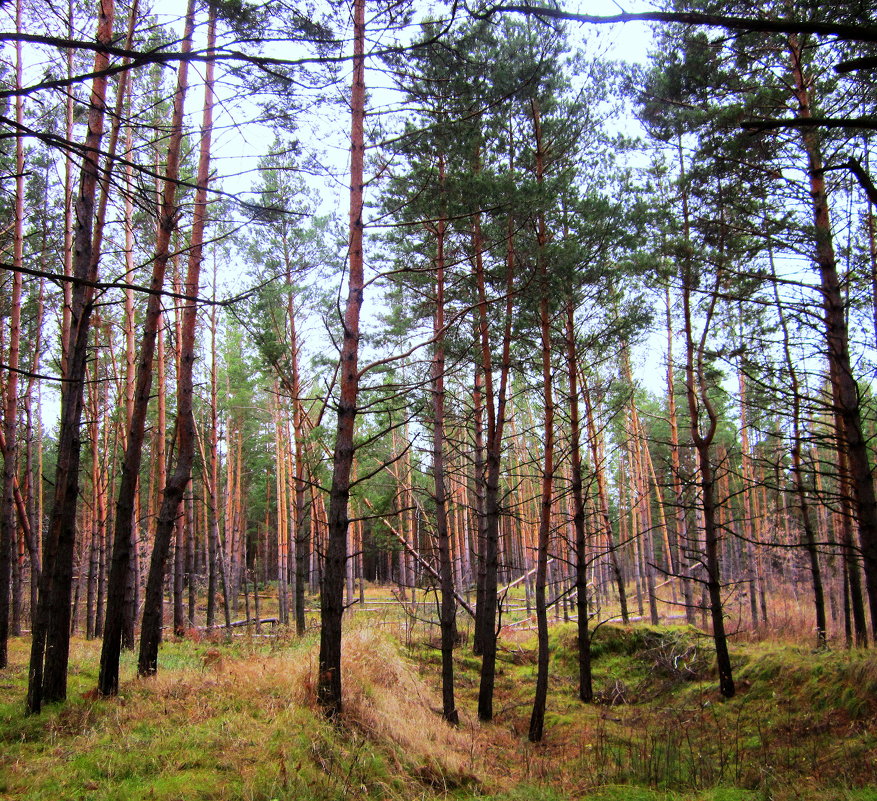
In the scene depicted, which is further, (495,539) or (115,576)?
(495,539)

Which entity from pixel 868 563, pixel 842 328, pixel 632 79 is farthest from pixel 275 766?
pixel 632 79

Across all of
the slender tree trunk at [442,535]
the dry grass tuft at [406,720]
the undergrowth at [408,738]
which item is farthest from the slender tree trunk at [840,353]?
the dry grass tuft at [406,720]

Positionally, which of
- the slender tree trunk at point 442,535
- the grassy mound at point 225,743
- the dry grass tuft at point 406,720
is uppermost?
the slender tree trunk at point 442,535

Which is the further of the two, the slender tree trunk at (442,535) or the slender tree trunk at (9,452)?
the slender tree trunk at (9,452)

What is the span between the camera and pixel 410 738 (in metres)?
6.19

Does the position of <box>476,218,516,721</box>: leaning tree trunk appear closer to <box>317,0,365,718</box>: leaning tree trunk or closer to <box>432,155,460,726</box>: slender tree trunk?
<box>432,155,460,726</box>: slender tree trunk

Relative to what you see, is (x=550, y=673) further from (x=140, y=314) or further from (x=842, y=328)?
(x=140, y=314)

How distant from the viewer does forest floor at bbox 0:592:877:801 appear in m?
4.64

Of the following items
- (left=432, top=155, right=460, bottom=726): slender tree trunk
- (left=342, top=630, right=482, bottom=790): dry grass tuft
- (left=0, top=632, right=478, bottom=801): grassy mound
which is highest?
(left=432, top=155, right=460, bottom=726): slender tree trunk

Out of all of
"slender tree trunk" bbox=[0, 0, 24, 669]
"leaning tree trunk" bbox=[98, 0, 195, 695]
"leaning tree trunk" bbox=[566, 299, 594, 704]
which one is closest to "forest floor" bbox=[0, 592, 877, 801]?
"leaning tree trunk" bbox=[98, 0, 195, 695]

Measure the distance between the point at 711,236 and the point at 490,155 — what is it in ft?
13.6

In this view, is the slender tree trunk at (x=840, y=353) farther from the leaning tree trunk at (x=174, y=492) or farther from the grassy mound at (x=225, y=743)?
the leaning tree trunk at (x=174, y=492)

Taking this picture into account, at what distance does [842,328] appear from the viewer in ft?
24.3

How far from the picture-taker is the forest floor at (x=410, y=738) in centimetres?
464
